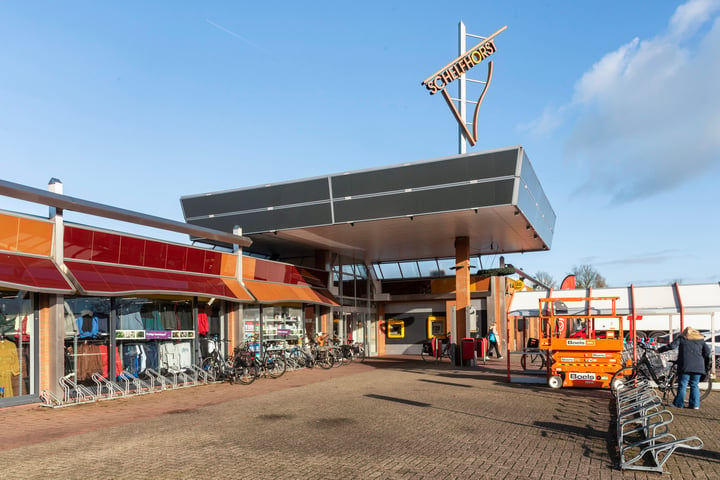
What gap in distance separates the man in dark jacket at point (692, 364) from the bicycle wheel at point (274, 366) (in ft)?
35.0

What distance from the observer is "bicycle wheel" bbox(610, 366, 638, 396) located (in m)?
12.5

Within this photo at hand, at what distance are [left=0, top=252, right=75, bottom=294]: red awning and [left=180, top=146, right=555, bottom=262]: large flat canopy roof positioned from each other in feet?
26.2

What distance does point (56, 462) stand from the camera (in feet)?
23.0

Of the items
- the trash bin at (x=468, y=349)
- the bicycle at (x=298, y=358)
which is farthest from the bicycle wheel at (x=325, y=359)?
the trash bin at (x=468, y=349)

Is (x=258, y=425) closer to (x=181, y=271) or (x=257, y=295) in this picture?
(x=181, y=271)

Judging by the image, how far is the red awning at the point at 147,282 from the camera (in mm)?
12875

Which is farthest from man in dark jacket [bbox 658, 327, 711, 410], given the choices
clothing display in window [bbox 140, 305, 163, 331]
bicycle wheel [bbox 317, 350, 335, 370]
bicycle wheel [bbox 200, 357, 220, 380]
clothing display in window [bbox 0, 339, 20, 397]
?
clothing display in window [bbox 0, 339, 20, 397]

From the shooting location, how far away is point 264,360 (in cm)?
1738

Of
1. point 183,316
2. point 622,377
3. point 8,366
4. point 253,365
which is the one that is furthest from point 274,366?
point 622,377

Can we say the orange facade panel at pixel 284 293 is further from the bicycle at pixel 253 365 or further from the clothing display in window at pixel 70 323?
the clothing display in window at pixel 70 323

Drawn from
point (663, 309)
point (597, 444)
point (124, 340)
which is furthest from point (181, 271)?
point (663, 309)

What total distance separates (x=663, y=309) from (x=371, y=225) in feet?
28.6

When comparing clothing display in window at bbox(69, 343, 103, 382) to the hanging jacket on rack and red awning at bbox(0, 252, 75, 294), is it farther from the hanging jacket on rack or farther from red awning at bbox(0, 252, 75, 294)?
red awning at bbox(0, 252, 75, 294)

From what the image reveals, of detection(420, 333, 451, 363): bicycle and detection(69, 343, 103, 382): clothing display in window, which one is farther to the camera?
detection(420, 333, 451, 363): bicycle
